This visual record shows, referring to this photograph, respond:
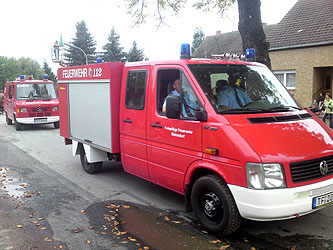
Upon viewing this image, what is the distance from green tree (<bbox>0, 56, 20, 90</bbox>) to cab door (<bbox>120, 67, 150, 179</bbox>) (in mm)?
111628

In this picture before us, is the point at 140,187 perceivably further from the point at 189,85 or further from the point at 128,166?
the point at 189,85

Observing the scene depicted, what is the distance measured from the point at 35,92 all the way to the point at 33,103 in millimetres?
659

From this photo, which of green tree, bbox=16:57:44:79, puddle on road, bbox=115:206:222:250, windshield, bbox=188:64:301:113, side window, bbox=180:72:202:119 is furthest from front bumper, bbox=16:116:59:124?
green tree, bbox=16:57:44:79

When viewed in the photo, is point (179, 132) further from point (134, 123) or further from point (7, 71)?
point (7, 71)

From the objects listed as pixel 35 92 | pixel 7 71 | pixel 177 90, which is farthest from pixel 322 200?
pixel 7 71

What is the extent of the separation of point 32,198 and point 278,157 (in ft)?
14.0

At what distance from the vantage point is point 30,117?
51.4 feet

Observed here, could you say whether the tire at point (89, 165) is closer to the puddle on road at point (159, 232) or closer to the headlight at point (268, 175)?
the puddle on road at point (159, 232)

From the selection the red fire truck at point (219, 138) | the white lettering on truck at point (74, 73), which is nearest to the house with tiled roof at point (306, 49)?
the white lettering on truck at point (74, 73)

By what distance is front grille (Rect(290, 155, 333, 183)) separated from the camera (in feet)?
12.5

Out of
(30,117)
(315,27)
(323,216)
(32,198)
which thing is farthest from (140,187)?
(315,27)

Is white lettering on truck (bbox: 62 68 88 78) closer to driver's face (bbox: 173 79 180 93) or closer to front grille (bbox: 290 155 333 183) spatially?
driver's face (bbox: 173 79 180 93)

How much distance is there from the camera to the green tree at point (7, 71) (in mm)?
107213

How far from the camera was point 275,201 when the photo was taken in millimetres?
3729
